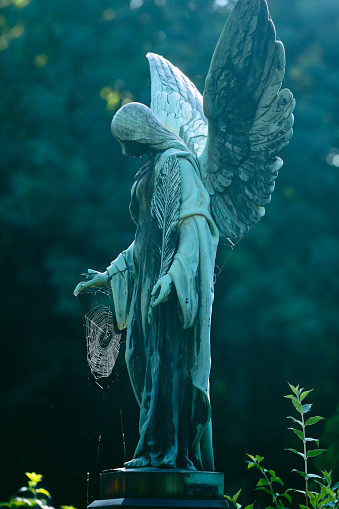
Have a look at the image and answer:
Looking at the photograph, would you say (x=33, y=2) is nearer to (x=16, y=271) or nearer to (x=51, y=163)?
(x=51, y=163)

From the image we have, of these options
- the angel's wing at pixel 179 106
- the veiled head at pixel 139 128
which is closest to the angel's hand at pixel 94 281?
the veiled head at pixel 139 128

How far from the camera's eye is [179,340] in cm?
441

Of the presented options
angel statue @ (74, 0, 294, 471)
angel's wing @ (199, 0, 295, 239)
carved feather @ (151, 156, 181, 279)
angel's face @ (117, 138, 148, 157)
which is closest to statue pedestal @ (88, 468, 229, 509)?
angel statue @ (74, 0, 294, 471)

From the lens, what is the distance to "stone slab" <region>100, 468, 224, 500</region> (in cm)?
393

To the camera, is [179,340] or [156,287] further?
[179,340]

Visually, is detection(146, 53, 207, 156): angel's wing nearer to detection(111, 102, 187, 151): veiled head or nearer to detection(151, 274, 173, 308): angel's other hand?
detection(111, 102, 187, 151): veiled head

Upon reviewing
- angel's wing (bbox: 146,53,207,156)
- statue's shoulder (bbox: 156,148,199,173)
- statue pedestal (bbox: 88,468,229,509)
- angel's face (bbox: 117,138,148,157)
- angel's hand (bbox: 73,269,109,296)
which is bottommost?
statue pedestal (bbox: 88,468,229,509)

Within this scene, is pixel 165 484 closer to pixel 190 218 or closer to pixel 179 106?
pixel 190 218

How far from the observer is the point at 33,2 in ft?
41.9

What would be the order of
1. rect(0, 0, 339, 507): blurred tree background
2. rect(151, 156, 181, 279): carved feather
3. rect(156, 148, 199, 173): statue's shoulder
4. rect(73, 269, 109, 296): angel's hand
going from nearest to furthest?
rect(151, 156, 181, 279): carved feather, rect(156, 148, 199, 173): statue's shoulder, rect(73, 269, 109, 296): angel's hand, rect(0, 0, 339, 507): blurred tree background

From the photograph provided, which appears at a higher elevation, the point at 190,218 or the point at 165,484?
the point at 190,218

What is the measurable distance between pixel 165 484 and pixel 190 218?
53.4 inches

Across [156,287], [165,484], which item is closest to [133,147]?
[156,287]

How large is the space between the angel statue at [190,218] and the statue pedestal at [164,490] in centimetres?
14
